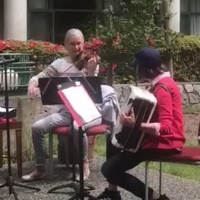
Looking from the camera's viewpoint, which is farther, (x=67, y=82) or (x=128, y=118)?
(x=67, y=82)

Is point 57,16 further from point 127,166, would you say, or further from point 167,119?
point 167,119

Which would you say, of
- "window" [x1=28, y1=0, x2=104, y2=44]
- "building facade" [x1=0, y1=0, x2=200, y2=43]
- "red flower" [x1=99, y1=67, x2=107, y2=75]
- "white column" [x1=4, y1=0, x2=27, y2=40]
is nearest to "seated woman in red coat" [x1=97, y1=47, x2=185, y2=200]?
"red flower" [x1=99, y1=67, x2=107, y2=75]

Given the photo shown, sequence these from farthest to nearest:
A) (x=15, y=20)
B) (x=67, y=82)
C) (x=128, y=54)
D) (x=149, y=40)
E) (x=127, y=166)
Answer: (x=15, y=20)
(x=149, y=40)
(x=128, y=54)
(x=67, y=82)
(x=127, y=166)

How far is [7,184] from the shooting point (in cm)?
816

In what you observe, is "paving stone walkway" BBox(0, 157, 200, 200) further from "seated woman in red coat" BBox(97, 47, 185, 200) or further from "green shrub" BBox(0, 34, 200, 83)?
"green shrub" BBox(0, 34, 200, 83)

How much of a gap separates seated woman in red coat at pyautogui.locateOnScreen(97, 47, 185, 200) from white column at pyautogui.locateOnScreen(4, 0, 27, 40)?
10726 millimetres

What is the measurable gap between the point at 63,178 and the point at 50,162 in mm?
250

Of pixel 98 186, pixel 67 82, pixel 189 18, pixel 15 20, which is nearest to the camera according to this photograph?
pixel 67 82

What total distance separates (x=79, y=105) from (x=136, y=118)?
1.78 feet

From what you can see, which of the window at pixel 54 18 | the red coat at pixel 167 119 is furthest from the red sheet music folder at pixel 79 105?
the window at pixel 54 18

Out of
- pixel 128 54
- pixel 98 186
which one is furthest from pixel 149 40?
pixel 98 186

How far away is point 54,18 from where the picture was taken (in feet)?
65.4

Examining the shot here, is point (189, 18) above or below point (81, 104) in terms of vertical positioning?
above

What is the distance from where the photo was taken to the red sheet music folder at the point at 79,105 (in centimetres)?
669
